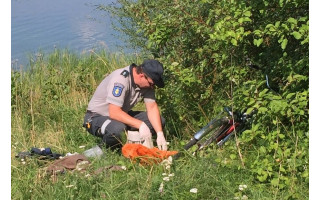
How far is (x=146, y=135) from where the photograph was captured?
5172mm

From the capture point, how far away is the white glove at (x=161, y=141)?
5.17 m

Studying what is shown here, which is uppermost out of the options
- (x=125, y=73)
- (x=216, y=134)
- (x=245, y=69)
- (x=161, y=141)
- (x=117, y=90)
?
(x=245, y=69)

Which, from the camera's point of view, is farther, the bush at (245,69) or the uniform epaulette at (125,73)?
the uniform epaulette at (125,73)

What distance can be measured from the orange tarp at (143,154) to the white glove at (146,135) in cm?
32

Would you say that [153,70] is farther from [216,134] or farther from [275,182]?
[275,182]

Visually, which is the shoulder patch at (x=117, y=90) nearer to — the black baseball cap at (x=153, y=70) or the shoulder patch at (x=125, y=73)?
the shoulder patch at (x=125, y=73)

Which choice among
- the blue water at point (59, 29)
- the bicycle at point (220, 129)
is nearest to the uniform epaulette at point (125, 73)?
the bicycle at point (220, 129)

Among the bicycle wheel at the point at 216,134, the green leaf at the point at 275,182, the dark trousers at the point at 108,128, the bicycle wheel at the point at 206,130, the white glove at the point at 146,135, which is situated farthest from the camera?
the dark trousers at the point at 108,128

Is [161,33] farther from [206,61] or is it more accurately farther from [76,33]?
[76,33]

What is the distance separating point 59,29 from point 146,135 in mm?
8493

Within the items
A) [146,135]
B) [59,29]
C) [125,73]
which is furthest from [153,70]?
[59,29]

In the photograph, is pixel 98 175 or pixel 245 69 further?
pixel 245 69

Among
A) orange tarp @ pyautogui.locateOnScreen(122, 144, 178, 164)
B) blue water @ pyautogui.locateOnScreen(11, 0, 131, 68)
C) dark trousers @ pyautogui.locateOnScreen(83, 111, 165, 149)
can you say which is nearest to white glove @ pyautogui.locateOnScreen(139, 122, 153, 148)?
dark trousers @ pyautogui.locateOnScreen(83, 111, 165, 149)

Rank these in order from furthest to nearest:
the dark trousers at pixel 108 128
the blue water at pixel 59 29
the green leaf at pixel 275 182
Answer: the blue water at pixel 59 29, the dark trousers at pixel 108 128, the green leaf at pixel 275 182
